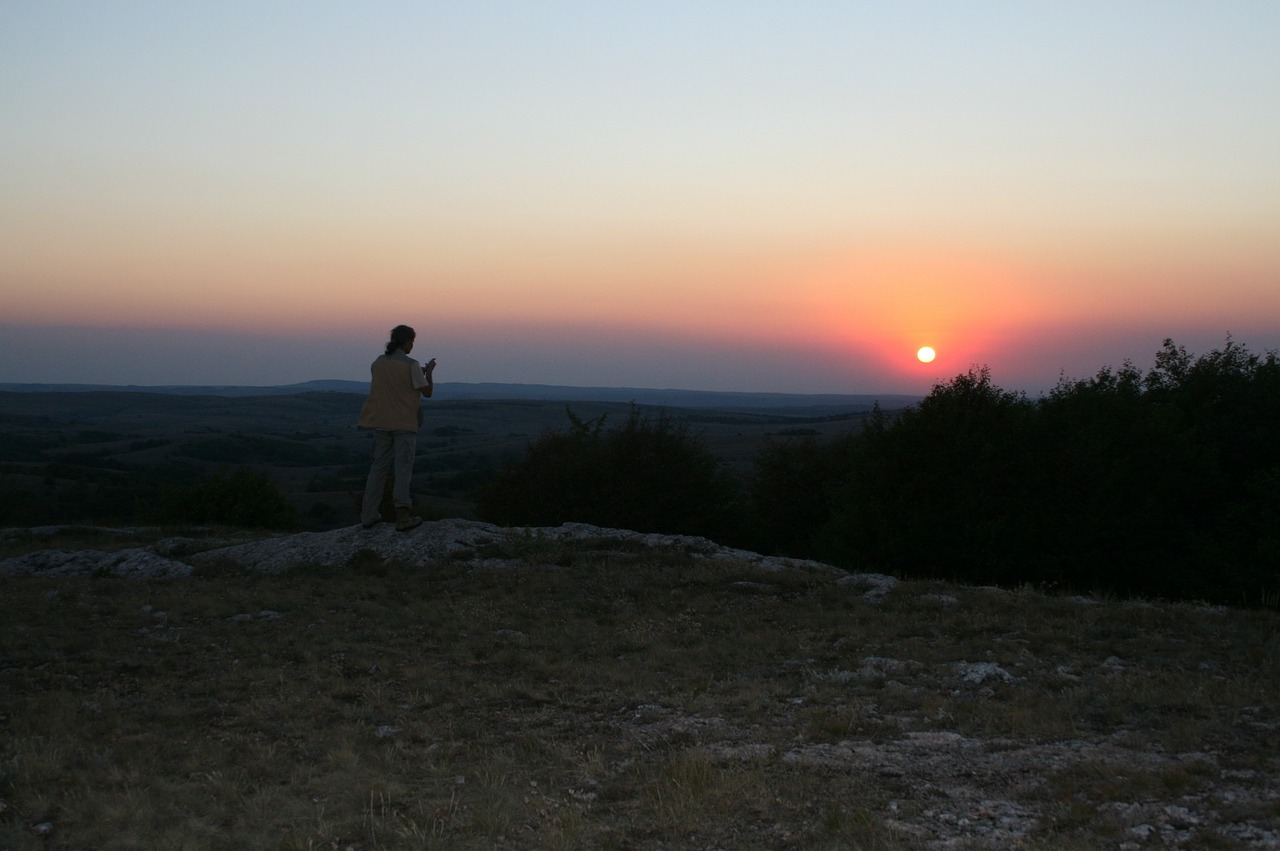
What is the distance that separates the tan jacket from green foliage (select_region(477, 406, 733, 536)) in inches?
664

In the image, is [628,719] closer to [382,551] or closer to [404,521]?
→ [382,551]

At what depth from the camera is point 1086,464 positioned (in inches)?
831

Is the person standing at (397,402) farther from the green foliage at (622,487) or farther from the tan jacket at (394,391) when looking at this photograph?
the green foliage at (622,487)

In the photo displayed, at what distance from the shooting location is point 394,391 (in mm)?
11875

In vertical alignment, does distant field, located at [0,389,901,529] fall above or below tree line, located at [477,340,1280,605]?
below

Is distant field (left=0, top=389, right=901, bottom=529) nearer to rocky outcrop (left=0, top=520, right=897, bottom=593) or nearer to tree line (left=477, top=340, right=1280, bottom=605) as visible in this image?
tree line (left=477, top=340, right=1280, bottom=605)

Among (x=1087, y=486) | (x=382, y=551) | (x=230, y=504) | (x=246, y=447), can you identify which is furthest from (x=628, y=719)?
(x=246, y=447)

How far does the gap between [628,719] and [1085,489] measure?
18483 mm

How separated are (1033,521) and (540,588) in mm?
14529

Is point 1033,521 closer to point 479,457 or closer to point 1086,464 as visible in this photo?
point 1086,464

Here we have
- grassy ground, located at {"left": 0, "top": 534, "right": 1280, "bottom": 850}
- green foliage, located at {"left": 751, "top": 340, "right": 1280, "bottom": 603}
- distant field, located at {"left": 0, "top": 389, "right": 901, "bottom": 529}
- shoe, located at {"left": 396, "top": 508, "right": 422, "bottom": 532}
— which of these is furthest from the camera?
distant field, located at {"left": 0, "top": 389, "right": 901, "bottom": 529}

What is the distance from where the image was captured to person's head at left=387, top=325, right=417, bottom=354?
Answer: 1202 cm

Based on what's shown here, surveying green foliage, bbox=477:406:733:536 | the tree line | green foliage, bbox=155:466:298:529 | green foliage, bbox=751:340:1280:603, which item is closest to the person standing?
the tree line

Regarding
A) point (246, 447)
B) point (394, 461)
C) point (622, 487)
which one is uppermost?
point (394, 461)
